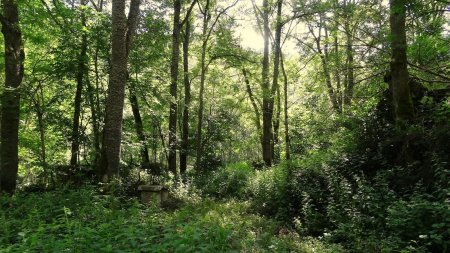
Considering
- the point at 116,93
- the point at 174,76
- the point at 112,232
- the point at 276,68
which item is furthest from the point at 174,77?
the point at 112,232

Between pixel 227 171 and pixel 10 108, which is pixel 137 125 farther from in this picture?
pixel 10 108

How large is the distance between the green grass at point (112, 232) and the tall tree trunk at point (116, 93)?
109cm

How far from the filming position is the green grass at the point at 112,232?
11.9 ft

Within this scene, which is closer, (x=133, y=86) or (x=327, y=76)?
(x=327, y=76)

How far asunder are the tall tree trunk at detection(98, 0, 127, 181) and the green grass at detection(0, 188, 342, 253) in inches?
43.0

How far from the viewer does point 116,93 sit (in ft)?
27.1

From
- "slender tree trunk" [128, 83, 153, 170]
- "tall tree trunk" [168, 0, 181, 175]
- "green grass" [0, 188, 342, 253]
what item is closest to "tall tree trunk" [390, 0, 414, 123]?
"green grass" [0, 188, 342, 253]

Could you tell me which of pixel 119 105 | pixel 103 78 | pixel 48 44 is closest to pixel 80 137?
pixel 103 78

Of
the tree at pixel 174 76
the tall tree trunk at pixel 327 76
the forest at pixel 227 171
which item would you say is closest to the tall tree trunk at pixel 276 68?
the forest at pixel 227 171

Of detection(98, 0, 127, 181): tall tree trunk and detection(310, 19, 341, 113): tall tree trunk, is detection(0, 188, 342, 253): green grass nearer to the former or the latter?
detection(98, 0, 127, 181): tall tree trunk

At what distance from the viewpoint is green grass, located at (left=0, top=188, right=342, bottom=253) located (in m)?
3.62

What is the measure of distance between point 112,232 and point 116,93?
4.60 metres

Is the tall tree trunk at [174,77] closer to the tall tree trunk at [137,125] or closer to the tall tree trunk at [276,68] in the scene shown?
the tall tree trunk at [137,125]

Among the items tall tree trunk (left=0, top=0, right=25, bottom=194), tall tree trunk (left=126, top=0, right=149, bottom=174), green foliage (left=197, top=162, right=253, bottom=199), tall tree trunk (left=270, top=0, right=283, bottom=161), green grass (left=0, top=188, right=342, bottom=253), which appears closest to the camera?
green grass (left=0, top=188, right=342, bottom=253)
